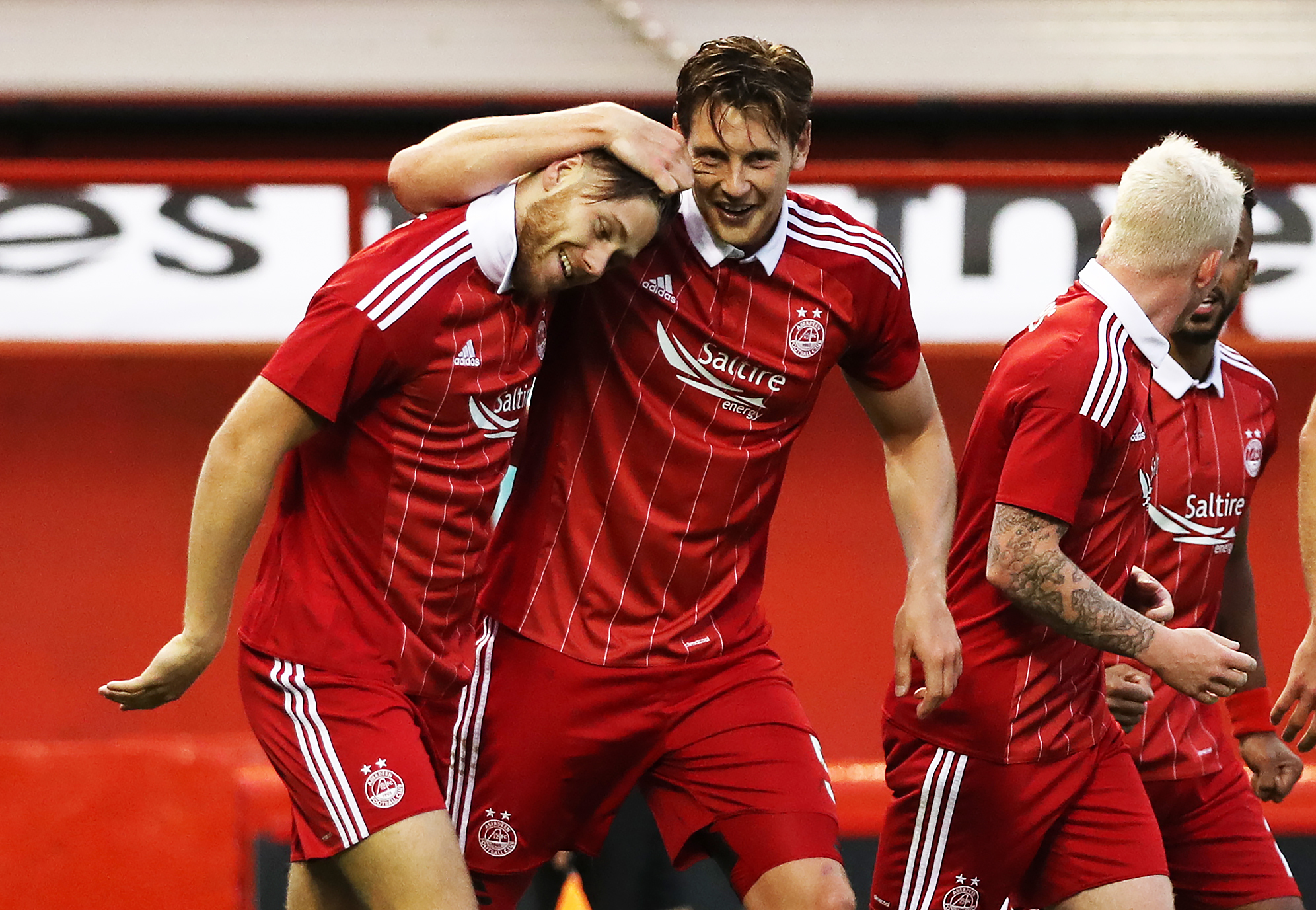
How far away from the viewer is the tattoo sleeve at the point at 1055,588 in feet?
8.92

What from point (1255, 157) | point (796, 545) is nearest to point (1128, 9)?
point (1255, 157)

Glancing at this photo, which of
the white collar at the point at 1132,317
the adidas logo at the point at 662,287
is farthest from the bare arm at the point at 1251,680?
the adidas logo at the point at 662,287

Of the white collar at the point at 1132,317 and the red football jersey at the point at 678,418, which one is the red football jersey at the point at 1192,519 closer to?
the white collar at the point at 1132,317

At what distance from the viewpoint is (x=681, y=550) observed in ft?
9.20

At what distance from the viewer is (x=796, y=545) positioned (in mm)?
6031

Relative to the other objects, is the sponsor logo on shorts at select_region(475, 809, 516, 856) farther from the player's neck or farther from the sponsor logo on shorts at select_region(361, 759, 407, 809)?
the player's neck

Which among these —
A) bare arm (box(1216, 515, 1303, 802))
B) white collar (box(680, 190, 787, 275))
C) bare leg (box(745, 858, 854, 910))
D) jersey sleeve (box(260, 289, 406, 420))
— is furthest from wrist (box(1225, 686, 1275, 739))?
jersey sleeve (box(260, 289, 406, 420))

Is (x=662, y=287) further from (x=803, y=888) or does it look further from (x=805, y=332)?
(x=803, y=888)

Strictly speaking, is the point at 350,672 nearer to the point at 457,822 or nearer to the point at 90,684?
the point at 457,822

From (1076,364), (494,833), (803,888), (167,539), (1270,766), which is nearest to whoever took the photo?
(803,888)

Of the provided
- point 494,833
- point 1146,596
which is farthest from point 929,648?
point 494,833

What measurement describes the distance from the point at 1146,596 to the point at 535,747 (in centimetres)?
112

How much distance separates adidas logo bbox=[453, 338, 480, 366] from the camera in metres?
2.54

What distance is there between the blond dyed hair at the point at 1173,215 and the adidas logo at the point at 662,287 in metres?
0.79
